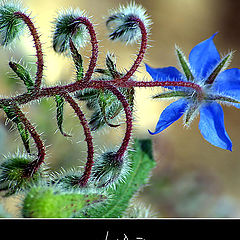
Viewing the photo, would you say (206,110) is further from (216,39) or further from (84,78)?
(216,39)

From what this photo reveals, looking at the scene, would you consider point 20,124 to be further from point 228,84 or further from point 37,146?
point 228,84

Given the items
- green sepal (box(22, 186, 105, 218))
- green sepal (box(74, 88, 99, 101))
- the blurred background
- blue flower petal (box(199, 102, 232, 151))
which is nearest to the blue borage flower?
blue flower petal (box(199, 102, 232, 151))

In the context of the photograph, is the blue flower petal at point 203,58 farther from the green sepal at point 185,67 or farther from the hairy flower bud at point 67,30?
the hairy flower bud at point 67,30

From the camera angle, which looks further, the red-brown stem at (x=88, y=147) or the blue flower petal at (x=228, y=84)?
the blue flower petal at (x=228, y=84)

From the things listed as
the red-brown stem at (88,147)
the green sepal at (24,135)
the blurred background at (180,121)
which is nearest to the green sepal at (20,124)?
the green sepal at (24,135)

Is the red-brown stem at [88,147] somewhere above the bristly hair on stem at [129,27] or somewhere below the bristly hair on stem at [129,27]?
below

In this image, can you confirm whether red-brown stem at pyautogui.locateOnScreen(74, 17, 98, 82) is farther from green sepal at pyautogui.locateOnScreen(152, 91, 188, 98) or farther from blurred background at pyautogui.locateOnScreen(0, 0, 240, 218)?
blurred background at pyautogui.locateOnScreen(0, 0, 240, 218)
